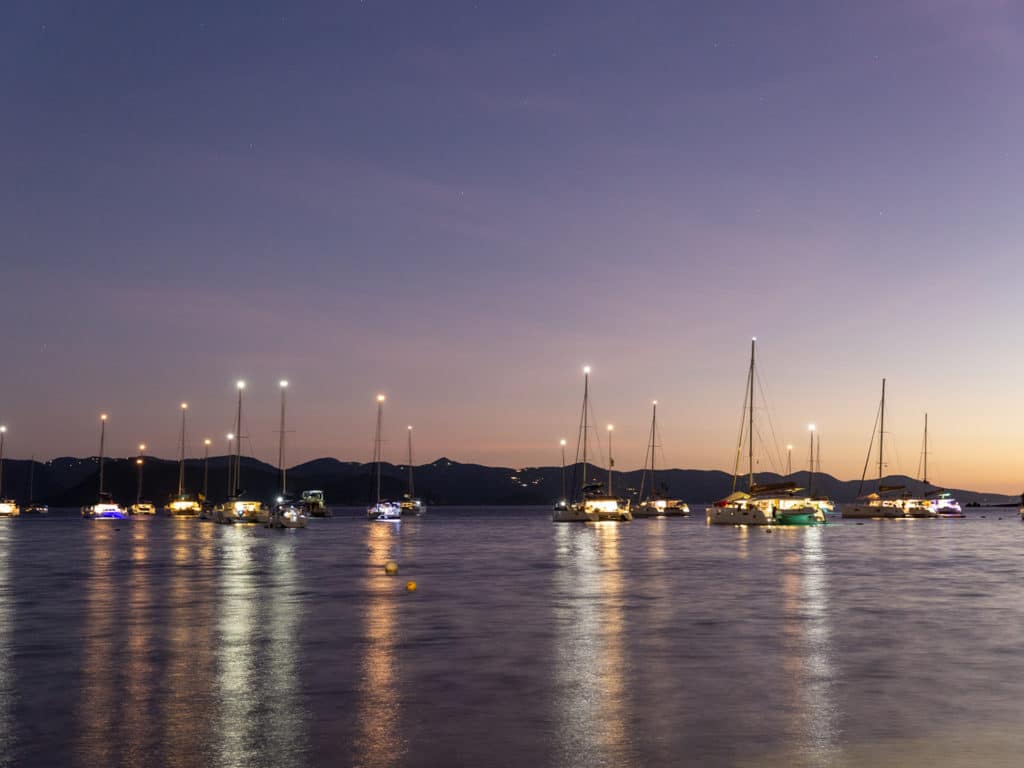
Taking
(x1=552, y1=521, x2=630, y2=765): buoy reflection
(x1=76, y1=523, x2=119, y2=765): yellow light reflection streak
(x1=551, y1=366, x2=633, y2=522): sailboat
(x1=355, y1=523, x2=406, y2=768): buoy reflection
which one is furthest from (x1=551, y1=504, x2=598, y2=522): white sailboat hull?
(x1=355, y1=523, x2=406, y2=768): buoy reflection

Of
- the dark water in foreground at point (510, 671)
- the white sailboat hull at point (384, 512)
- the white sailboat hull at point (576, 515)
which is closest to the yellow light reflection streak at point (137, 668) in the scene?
the dark water in foreground at point (510, 671)

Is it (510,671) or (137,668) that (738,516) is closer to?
(510,671)

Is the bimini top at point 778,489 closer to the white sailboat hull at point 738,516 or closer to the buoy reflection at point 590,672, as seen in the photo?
the white sailboat hull at point 738,516

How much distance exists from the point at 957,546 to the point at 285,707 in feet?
253

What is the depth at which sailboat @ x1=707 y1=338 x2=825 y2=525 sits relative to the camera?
414ft

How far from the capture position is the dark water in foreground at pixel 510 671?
1420 cm

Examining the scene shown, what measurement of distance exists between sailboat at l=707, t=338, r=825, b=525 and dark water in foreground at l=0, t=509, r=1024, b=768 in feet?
267

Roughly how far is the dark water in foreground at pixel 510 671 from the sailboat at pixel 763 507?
8129cm

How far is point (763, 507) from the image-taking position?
12875 centimetres

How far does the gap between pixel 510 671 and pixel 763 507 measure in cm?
11244

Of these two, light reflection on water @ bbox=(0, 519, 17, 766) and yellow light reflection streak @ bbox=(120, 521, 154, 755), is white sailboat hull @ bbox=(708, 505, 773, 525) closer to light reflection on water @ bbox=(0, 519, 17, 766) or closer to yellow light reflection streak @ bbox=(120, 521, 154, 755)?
yellow light reflection streak @ bbox=(120, 521, 154, 755)

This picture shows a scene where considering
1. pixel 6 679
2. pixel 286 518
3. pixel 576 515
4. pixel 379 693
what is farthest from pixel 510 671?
pixel 576 515

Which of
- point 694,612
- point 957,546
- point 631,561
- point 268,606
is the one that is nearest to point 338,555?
point 631,561

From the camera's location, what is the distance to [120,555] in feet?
222
